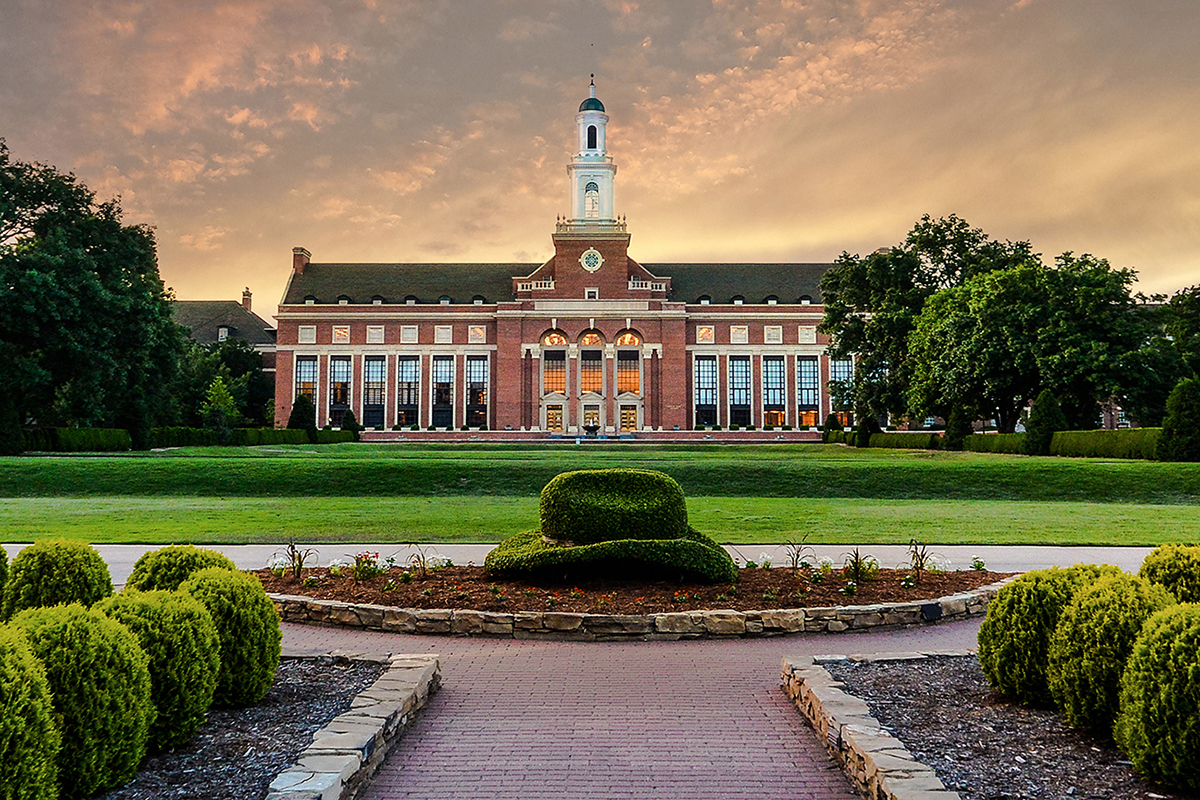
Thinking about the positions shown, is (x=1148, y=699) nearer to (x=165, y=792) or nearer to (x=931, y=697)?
(x=931, y=697)

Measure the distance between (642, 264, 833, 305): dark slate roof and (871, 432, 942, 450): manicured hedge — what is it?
3177cm

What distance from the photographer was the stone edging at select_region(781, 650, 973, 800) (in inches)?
160

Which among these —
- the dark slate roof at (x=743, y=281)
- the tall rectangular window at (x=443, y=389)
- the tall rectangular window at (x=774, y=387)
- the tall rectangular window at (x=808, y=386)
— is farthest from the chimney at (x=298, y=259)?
the tall rectangular window at (x=808, y=386)

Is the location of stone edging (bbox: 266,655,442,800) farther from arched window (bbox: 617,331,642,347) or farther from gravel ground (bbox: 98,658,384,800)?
arched window (bbox: 617,331,642,347)

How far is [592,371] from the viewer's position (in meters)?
80.9

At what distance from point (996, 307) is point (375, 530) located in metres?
33.6

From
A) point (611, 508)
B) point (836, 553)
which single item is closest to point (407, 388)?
point (836, 553)

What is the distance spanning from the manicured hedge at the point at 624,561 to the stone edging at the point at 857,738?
2.22 m

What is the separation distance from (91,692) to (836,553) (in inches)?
407

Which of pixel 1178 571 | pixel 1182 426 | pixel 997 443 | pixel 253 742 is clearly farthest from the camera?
pixel 997 443

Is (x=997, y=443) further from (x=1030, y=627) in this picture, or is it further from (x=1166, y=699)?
(x=1166, y=699)

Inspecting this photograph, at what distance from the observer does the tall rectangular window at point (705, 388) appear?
83.2m

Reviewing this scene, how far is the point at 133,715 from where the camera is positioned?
4.12 meters

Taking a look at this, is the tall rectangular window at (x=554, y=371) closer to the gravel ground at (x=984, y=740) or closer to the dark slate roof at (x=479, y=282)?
the dark slate roof at (x=479, y=282)
